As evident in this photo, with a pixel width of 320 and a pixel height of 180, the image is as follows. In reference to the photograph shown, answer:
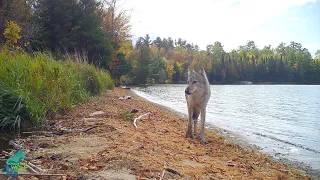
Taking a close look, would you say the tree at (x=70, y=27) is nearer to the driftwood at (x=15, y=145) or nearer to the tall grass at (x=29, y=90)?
the tall grass at (x=29, y=90)

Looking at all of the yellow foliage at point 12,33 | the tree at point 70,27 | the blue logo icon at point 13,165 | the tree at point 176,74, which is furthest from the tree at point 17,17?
the tree at point 176,74

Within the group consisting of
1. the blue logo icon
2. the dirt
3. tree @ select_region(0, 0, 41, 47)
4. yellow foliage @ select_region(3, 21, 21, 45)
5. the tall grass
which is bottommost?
the dirt

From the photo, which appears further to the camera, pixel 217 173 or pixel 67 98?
pixel 67 98

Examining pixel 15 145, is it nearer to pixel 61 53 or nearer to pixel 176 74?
pixel 61 53

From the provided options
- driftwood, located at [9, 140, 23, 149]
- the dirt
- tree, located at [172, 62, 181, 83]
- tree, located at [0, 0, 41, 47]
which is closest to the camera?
the dirt

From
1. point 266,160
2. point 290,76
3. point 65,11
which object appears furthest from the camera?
point 290,76

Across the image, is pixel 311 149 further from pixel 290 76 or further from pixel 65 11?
pixel 290 76

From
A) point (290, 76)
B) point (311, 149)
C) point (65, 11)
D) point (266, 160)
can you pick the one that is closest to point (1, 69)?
point (266, 160)

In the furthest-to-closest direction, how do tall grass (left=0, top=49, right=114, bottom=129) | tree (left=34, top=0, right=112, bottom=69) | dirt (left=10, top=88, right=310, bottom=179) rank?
tree (left=34, top=0, right=112, bottom=69) → tall grass (left=0, top=49, right=114, bottom=129) → dirt (left=10, top=88, right=310, bottom=179)

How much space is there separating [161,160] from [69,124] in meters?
3.04

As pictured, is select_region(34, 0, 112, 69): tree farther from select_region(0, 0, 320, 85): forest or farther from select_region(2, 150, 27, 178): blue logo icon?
select_region(2, 150, 27, 178): blue logo icon

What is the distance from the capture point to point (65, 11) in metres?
26.6

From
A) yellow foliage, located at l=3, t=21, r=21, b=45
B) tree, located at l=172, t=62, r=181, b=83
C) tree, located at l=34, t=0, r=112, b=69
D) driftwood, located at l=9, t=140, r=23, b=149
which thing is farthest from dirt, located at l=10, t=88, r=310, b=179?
tree, located at l=172, t=62, r=181, b=83

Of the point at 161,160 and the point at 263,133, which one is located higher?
the point at 161,160
